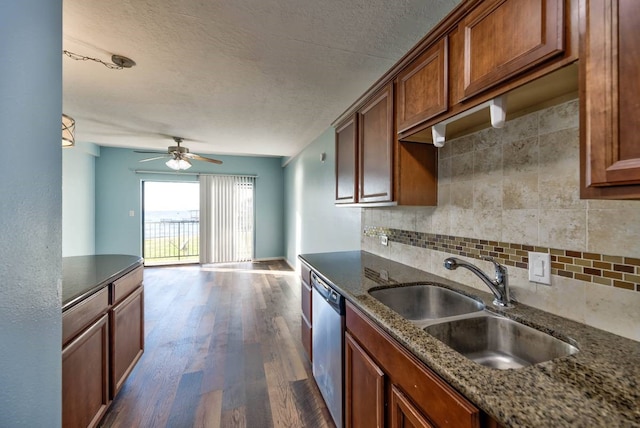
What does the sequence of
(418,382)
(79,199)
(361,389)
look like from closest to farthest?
1. (418,382)
2. (361,389)
3. (79,199)

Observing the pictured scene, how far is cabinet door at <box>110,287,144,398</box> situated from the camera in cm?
168

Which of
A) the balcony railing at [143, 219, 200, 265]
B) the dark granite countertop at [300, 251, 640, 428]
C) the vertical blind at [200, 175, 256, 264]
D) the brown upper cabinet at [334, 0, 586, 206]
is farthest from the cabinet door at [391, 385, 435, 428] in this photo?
the balcony railing at [143, 219, 200, 265]

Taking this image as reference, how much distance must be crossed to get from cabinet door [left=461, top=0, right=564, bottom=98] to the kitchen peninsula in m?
2.00

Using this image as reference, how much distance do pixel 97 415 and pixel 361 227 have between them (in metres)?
2.32

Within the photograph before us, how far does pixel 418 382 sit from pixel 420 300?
2.55ft

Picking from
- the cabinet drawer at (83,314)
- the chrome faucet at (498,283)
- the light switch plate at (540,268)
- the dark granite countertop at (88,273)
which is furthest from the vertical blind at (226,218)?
the light switch plate at (540,268)

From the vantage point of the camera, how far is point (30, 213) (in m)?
0.75

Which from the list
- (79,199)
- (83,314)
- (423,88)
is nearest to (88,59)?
(83,314)

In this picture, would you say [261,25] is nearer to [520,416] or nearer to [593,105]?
[593,105]

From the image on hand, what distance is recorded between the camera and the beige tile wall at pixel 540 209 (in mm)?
919

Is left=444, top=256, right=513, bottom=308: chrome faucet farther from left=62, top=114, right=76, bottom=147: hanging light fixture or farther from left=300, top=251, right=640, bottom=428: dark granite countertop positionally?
left=62, top=114, right=76, bottom=147: hanging light fixture

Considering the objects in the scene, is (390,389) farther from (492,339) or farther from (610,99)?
(610,99)

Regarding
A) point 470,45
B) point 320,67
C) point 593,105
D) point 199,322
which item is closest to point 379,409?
point 593,105

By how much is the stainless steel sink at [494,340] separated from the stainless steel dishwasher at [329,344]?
0.57 meters
